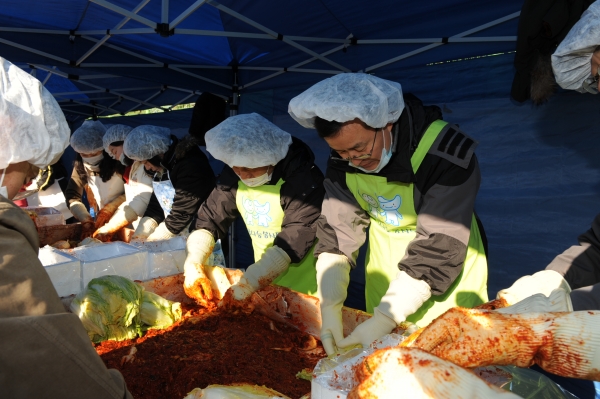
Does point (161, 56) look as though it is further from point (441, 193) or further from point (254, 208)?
point (441, 193)

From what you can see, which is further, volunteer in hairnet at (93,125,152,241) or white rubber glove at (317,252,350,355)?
volunteer in hairnet at (93,125,152,241)

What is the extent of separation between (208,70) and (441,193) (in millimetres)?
5038

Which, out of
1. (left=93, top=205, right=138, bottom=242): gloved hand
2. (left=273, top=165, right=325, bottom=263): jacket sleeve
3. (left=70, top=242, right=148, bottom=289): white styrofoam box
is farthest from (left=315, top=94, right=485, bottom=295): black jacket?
(left=93, top=205, right=138, bottom=242): gloved hand

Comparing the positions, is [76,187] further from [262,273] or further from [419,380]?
[419,380]

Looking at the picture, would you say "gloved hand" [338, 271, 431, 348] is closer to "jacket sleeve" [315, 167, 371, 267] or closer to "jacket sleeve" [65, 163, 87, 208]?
"jacket sleeve" [315, 167, 371, 267]

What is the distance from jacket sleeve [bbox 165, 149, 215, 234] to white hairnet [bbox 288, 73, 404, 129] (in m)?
2.08

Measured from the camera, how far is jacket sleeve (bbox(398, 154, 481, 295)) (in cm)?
201

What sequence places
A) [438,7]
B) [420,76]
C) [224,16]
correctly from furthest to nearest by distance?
1. [224,16]
2. [420,76]
3. [438,7]

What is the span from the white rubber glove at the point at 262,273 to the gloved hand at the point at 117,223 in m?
2.57

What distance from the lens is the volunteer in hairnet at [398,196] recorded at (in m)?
2.02

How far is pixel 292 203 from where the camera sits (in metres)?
2.99

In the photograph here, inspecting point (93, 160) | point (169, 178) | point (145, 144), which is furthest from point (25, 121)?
point (93, 160)

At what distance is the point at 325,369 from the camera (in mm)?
1323

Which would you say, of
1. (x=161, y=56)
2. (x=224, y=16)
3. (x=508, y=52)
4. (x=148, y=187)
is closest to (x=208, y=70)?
(x=161, y=56)
